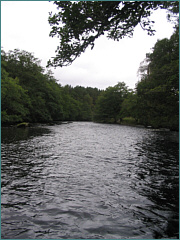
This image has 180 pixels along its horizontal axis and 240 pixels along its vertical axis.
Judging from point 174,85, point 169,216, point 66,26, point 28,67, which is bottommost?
point 169,216

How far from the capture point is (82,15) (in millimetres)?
6641

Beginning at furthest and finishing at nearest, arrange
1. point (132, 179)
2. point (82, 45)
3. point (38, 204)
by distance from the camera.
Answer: point (132, 179), point (82, 45), point (38, 204)

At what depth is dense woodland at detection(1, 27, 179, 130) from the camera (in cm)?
1553

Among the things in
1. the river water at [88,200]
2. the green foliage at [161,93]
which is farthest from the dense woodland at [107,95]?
the river water at [88,200]

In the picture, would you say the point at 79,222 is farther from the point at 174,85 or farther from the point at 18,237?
the point at 174,85

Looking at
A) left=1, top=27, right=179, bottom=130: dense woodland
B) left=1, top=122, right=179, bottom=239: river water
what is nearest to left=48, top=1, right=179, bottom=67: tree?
left=1, top=27, right=179, bottom=130: dense woodland

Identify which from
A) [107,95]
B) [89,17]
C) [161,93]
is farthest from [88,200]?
[107,95]

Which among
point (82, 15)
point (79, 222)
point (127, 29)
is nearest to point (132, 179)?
point (79, 222)

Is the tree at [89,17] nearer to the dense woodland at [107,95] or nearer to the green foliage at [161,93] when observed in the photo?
the dense woodland at [107,95]

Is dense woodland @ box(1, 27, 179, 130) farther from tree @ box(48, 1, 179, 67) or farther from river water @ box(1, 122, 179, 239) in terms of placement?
river water @ box(1, 122, 179, 239)

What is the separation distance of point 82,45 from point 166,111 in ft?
38.1

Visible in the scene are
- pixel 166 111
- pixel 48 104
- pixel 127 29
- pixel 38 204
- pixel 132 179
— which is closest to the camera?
pixel 38 204

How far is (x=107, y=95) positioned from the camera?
95188 mm

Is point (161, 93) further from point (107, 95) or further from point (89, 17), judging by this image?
point (107, 95)
